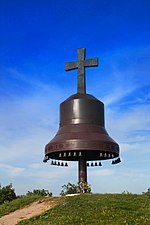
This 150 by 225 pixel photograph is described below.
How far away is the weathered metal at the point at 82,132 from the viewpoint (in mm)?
17094

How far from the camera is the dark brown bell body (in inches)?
672

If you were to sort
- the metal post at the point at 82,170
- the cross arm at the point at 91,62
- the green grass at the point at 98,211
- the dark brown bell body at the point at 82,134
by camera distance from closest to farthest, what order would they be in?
the green grass at the point at 98,211, the dark brown bell body at the point at 82,134, the metal post at the point at 82,170, the cross arm at the point at 91,62

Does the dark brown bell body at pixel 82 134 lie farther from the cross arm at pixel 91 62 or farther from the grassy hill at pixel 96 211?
the grassy hill at pixel 96 211

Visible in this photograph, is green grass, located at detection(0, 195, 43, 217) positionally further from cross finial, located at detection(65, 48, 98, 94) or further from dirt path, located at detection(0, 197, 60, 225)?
cross finial, located at detection(65, 48, 98, 94)

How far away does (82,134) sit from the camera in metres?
17.5

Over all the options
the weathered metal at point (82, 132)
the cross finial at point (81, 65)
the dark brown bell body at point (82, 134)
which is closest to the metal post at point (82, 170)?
the weathered metal at point (82, 132)

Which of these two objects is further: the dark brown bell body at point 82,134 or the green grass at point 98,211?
the dark brown bell body at point 82,134

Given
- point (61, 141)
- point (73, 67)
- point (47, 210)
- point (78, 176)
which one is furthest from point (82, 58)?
point (47, 210)

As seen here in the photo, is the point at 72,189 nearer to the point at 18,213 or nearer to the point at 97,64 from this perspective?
the point at 18,213

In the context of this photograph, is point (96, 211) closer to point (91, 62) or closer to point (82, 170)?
point (82, 170)

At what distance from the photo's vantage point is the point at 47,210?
44.5 ft

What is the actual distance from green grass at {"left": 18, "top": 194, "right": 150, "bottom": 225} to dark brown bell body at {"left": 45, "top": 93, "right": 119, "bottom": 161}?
2794 mm

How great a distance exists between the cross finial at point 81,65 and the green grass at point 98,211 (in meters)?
6.78

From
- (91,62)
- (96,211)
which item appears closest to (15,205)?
(96,211)
